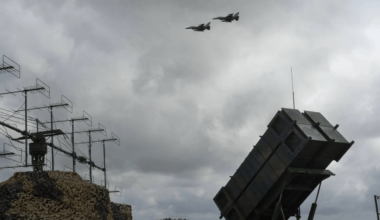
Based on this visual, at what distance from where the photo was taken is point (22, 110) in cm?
3931

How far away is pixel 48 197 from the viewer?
88.8ft

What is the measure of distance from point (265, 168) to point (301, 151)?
169 centimetres

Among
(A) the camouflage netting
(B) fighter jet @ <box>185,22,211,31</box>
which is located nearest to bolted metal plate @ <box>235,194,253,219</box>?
(B) fighter jet @ <box>185,22,211,31</box>

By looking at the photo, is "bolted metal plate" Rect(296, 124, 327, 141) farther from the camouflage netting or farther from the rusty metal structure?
the camouflage netting

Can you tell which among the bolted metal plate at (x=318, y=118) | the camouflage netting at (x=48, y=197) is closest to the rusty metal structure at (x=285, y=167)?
the bolted metal plate at (x=318, y=118)

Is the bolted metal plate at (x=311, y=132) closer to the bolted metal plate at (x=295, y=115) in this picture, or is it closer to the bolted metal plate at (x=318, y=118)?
the bolted metal plate at (x=295, y=115)

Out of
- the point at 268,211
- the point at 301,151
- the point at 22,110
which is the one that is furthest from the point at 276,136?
the point at 22,110

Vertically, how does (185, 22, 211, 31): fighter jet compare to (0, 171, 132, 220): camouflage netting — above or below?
above

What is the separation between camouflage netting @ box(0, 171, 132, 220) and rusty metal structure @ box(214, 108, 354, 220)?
9671 millimetres

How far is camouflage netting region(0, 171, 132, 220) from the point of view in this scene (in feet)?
85.5

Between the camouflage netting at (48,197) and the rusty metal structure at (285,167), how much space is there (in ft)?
31.7

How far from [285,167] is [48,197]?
13269 mm

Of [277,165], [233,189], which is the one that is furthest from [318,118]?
[233,189]

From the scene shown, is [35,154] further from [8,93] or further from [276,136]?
[276,136]
